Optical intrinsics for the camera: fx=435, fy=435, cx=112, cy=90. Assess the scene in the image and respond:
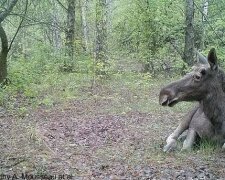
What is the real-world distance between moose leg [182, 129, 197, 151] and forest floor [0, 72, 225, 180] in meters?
0.19

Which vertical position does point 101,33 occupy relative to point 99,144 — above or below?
above

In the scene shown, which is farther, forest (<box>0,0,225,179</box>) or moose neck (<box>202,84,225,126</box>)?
moose neck (<box>202,84,225,126</box>)

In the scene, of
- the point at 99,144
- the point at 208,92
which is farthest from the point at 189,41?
the point at 208,92

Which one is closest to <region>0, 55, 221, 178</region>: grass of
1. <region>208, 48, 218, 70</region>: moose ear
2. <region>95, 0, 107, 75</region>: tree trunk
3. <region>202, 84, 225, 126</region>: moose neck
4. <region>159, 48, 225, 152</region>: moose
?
<region>159, 48, 225, 152</region>: moose

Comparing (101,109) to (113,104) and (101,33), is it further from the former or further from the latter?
(101,33)

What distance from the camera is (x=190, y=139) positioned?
9086 millimetres

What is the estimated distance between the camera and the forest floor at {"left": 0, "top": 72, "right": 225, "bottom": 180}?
285 inches

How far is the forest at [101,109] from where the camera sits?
758 centimetres

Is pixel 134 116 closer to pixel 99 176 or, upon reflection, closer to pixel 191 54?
pixel 99 176

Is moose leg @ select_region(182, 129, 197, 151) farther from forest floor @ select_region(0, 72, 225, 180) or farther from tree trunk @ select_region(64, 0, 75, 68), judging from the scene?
tree trunk @ select_region(64, 0, 75, 68)

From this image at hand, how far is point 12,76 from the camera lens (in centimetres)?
1582

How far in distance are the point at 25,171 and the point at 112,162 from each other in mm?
1693

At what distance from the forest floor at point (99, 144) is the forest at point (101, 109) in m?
0.02

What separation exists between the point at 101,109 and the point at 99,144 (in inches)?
181
